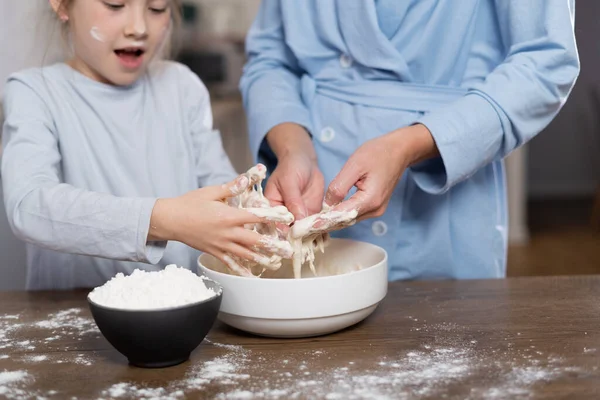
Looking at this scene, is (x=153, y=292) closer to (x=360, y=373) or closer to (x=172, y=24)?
(x=360, y=373)

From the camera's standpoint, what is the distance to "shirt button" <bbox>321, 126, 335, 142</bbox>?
1.39m

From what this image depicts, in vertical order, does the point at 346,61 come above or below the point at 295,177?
above

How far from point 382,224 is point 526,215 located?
440cm

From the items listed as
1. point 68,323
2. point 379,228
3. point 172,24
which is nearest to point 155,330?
point 68,323

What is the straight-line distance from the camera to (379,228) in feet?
4.46

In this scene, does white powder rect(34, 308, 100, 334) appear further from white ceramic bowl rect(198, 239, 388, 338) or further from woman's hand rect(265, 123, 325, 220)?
woman's hand rect(265, 123, 325, 220)

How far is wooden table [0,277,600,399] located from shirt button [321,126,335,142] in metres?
0.36

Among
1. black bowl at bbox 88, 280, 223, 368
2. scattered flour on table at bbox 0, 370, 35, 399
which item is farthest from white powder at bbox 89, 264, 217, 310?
scattered flour on table at bbox 0, 370, 35, 399

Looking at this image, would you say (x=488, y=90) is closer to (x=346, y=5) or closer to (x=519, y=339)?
(x=346, y=5)

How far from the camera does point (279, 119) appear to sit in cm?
138

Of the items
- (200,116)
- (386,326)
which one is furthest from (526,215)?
(386,326)

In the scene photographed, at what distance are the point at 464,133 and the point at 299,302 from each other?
43 cm

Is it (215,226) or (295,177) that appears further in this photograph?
(295,177)

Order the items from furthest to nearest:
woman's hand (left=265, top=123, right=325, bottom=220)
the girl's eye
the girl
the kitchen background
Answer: the kitchen background
the girl's eye
woman's hand (left=265, top=123, right=325, bottom=220)
the girl
